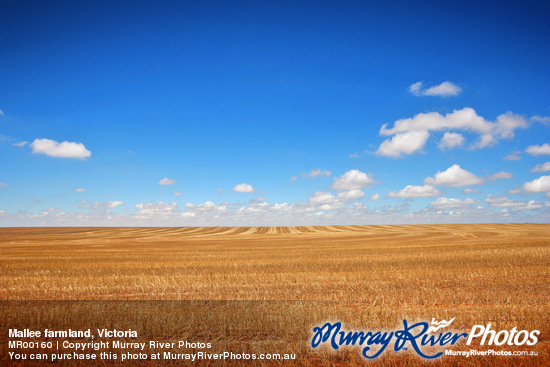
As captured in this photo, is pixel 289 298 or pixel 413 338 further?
pixel 289 298

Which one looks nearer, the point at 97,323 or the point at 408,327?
the point at 408,327

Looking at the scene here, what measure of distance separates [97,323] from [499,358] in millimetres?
10862

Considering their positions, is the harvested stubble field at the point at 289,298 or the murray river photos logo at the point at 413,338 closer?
the murray river photos logo at the point at 413,338

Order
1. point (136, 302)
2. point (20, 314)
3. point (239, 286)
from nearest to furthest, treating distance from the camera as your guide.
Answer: point (20, 314) → point (136, 302) → point (239, 286)

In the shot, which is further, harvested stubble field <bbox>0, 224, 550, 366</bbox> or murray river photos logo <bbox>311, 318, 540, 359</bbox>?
harvested stubble field <bbox>0, 224, 550, 366</bbox>

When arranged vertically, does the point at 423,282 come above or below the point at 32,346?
below

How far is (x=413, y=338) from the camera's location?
8070 millimetres

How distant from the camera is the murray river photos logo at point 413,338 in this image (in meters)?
7.71

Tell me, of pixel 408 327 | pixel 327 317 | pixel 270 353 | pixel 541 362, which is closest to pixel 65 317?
pixel 270 353

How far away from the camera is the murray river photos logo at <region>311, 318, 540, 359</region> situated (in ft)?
25.3

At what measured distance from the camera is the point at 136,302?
1335 cm

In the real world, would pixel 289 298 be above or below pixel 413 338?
below

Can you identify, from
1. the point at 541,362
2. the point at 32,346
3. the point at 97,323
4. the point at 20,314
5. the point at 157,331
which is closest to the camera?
the point at 541,362

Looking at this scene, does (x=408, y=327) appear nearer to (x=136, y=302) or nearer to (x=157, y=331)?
(x=157, y=331)
